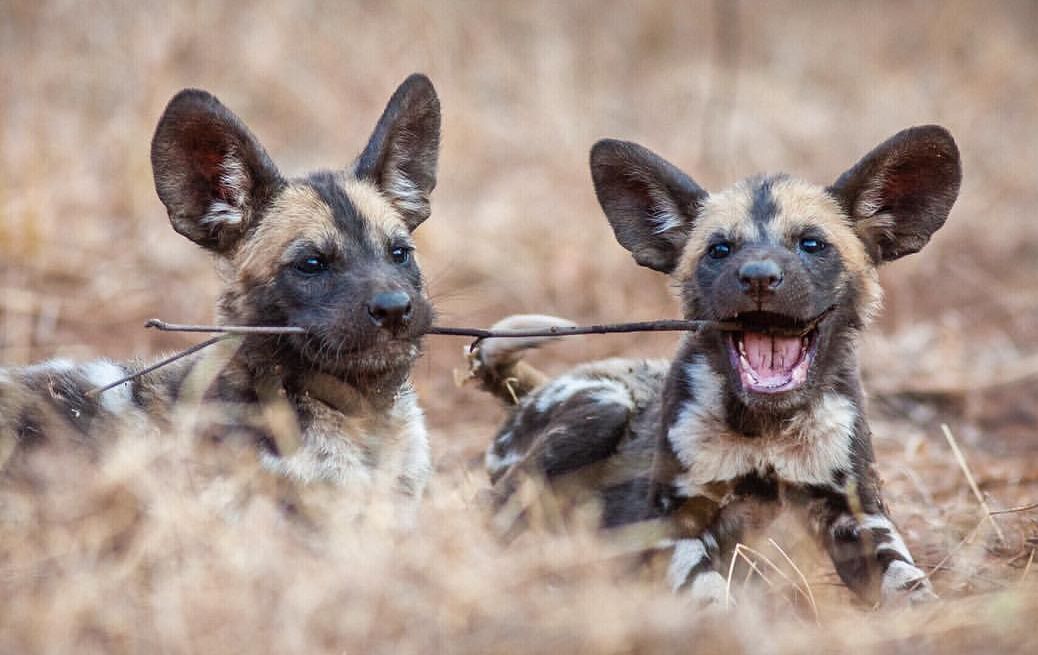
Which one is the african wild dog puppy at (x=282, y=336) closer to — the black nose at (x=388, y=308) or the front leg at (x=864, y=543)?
the black nose at (x=388, y=308)

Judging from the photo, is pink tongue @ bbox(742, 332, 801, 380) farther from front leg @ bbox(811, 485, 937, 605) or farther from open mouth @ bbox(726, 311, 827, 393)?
front leg @ bbox(811, 485, 937, 605)

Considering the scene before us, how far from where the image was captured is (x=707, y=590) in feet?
12.6

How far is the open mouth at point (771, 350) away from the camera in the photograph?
402 centimetres

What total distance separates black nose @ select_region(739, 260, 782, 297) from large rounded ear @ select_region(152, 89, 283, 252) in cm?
138

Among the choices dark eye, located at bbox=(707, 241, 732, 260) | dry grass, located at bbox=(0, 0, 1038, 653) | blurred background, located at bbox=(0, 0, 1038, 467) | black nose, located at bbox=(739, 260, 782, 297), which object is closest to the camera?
dry grass, located at bbox=(0, 0, 1038, 653)

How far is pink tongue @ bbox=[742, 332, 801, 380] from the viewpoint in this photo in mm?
4094

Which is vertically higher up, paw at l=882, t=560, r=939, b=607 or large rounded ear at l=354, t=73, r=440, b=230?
large rounded ear at l=354, t=73, r=440, b=230

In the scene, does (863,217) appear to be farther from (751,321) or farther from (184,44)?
(184,44)

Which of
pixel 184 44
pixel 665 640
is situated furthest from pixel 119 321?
pixel 665 640

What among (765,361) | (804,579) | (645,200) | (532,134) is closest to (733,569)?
(804,579)

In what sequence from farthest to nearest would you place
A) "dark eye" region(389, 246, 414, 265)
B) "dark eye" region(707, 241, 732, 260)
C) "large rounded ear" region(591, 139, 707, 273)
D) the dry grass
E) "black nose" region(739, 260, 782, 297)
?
"large rounded ear" region(591, 139, 707, 273), "dark eye" region(707, 241, 732, 260), "dark eye" region(389, 246, 414, 265), "black nose" region(739, 260, 782, 297), the dry grass

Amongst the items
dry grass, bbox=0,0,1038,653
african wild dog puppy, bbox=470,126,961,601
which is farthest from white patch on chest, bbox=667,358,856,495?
dry grass, bbox=0,0,1038,653

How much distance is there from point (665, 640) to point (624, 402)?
195 centimetres

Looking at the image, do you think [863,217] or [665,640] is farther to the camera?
[863,217]
